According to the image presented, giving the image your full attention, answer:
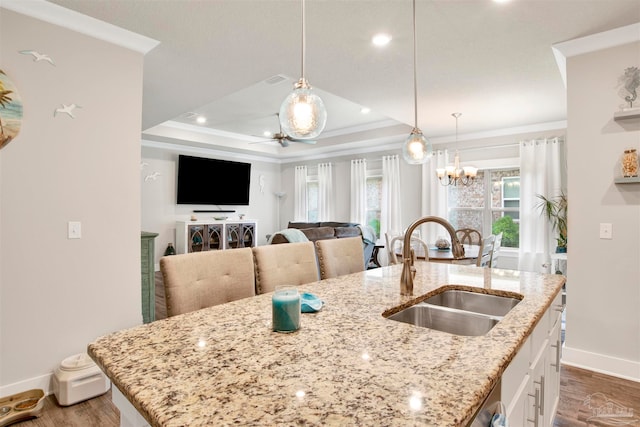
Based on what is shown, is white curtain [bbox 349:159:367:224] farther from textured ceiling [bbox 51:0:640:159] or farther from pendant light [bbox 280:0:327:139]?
pendant light [bbox 280:0:327:139]

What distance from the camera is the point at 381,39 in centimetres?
260

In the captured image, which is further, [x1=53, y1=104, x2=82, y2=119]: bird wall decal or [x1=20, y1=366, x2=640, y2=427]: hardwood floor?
[x1=53, y1=104, x2=82, y2=119]: bird wall decal

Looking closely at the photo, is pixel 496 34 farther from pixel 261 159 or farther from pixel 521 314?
pixel 261 159

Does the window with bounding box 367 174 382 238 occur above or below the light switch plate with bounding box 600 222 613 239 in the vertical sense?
above

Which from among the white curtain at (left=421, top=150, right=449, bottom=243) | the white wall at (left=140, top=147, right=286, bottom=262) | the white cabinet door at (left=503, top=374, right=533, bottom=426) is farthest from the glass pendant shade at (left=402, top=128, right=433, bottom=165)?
the white wall at (left=140, top=147, right=286, bottom=262)

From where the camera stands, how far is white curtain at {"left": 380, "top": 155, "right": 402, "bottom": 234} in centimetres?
666

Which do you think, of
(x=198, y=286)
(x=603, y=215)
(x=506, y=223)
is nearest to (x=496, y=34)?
(x=603, y=215)

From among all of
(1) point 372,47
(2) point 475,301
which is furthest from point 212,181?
(2) point 475,301

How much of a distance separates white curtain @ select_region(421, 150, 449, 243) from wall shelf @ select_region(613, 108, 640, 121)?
3.53 metres

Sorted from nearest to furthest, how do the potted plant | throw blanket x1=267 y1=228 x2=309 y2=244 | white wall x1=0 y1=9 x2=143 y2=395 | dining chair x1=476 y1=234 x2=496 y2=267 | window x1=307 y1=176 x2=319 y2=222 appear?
white wall x1=0 y1=9 x2=143 y2=395
dining chair x1=476 y1=234 x2=496 y2=267
throw blanket x1=267 y1=228 x2=309 y2=244
the potted plant
window x1=307 y1=176 x2=319 y2=222

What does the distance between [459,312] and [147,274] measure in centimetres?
290

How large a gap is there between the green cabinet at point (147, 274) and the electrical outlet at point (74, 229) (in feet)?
2.74

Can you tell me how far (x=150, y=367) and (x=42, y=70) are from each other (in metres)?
2.32

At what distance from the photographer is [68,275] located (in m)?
2.30
